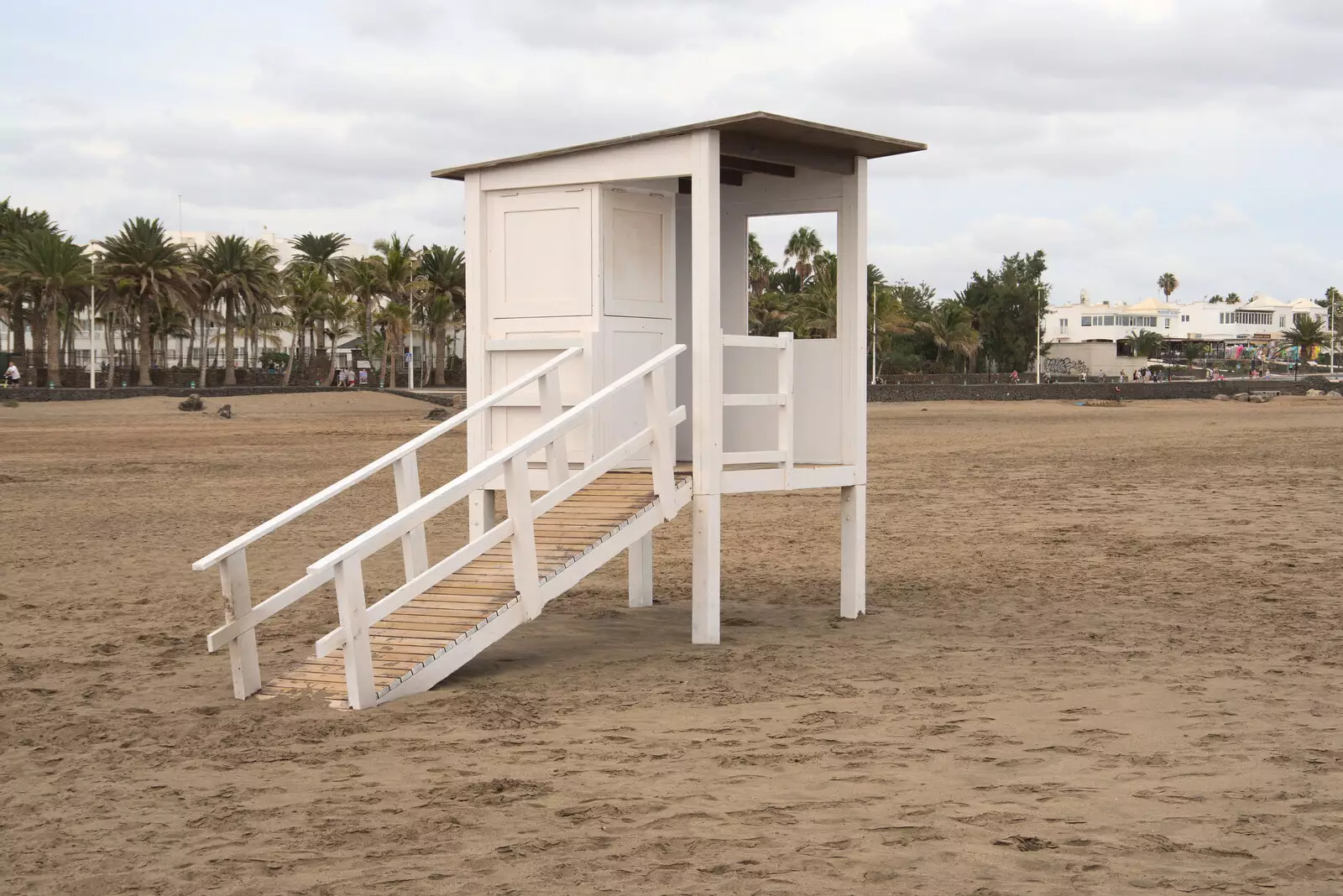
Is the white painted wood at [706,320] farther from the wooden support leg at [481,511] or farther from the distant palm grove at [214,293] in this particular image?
the distant palm grove at [214,293]

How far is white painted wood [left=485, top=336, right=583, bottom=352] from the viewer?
372 inches

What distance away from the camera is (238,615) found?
7.63m

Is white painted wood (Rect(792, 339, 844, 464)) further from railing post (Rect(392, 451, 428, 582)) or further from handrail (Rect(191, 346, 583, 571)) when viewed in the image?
railing post (Rect(392, 451, 428, 582))

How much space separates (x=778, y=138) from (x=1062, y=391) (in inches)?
2395

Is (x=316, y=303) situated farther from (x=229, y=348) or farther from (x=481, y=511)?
(x=481, y=511)

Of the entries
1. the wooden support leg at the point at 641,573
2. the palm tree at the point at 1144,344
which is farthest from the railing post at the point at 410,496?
the palm tree at the point at 1144,344

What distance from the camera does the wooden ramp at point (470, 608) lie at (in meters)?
7.78

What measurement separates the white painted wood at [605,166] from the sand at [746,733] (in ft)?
10.3

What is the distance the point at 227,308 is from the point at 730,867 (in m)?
78.3

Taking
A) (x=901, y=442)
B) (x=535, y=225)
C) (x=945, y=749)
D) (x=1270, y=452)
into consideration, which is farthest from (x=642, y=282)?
(x=901, y=442)

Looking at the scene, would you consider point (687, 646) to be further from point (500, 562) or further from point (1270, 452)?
point (1270, 452)

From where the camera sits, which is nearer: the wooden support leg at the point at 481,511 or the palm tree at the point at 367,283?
the wooden support leg at the point at 481,511

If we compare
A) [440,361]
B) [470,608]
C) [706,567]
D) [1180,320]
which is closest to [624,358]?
[706,567]

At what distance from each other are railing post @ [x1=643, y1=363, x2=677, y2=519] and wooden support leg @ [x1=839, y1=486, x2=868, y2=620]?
1.89 metres
